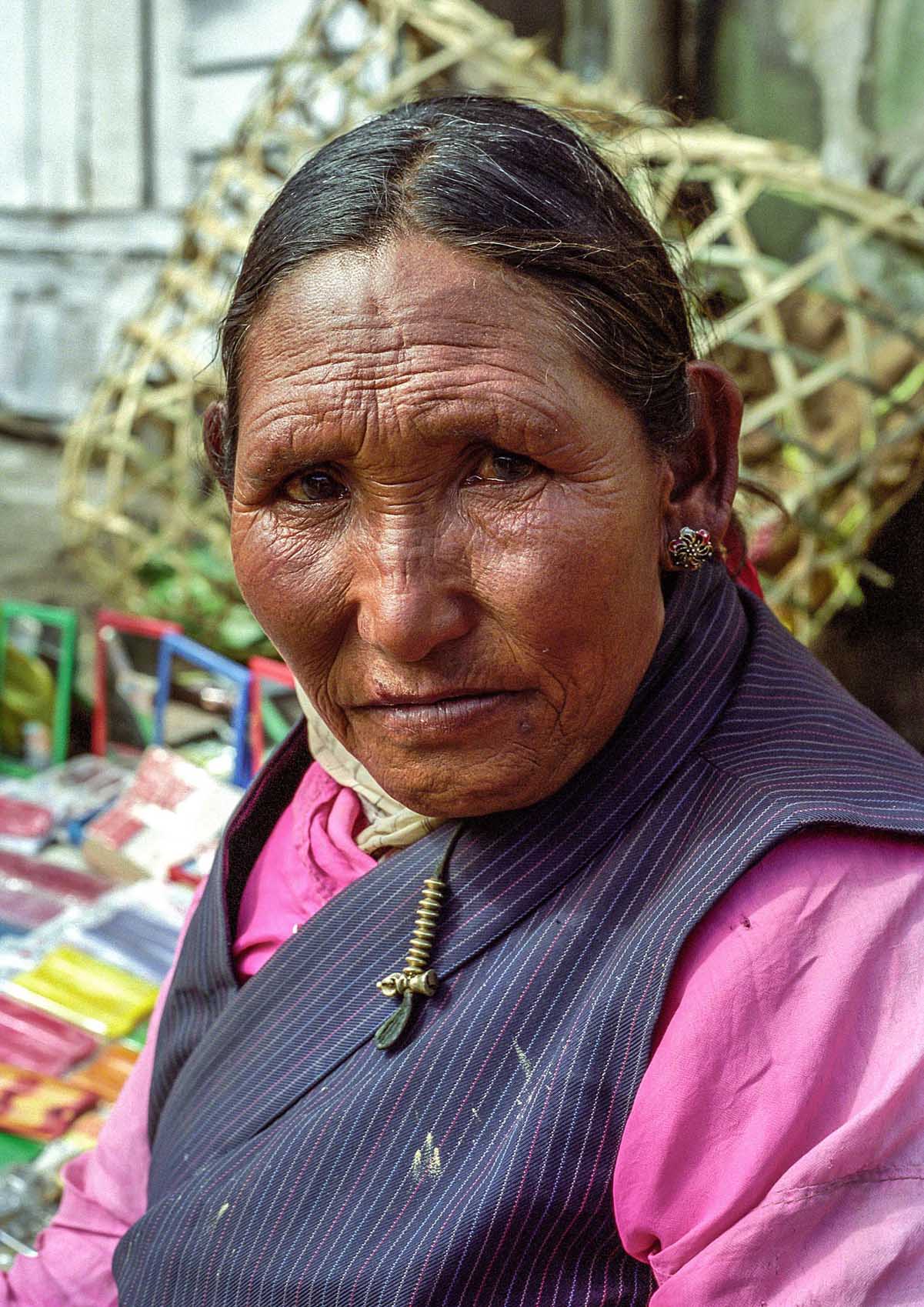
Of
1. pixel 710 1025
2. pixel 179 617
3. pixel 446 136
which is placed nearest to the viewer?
pixel 710 1025

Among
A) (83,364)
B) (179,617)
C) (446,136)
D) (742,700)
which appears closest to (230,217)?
(179,617)

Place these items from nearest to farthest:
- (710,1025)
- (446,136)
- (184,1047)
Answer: (710,1025), (446,136), (184,1047)

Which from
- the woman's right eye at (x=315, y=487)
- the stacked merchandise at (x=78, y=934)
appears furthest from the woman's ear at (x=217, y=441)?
the stacked merchandise at (x=78, y=934)

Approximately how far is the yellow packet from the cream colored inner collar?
42.5 inches

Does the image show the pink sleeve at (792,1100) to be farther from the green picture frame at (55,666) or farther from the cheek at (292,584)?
the green picture frame at (55,666)

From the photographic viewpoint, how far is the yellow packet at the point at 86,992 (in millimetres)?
2100

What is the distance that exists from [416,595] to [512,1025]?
34 cm

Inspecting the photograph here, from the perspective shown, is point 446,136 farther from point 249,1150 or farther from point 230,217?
point 230,217

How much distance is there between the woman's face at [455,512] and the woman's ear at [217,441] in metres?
0.18

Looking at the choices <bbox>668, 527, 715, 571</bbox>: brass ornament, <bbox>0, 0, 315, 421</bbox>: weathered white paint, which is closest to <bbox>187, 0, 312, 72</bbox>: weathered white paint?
<bbox>0, 0, 315, 421</bbox>: weathered white paint

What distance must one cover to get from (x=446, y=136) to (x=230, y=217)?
1.73m

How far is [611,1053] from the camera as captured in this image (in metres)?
0.85

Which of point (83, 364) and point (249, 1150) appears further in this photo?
point (83, 364)

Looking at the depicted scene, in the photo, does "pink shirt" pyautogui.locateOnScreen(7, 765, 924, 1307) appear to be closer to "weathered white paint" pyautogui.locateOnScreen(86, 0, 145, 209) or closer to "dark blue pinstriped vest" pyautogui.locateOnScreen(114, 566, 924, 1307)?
"dark blue pinstriped vest" pyautogui.locateOnScreen(114, 566, 924, 1307)
